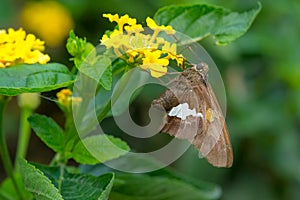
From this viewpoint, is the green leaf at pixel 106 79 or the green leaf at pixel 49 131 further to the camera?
the green leaf at pixel 49 131

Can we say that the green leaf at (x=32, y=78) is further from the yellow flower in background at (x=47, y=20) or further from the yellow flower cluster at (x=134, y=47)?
the yellow flower in background at (x=47, y=20)

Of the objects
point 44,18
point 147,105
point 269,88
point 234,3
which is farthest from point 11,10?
point 269,88

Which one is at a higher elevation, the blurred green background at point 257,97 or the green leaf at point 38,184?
the green leaf at point 38,184

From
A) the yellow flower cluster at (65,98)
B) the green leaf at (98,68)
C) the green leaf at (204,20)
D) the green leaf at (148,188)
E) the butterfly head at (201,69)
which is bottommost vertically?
the green leaf at (148,188)

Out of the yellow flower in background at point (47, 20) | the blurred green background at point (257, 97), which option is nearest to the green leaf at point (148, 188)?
the blurred green background at point (257, 97)

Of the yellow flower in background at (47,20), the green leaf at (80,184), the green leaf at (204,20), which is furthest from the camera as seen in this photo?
the yellow flower in background at (47,20)

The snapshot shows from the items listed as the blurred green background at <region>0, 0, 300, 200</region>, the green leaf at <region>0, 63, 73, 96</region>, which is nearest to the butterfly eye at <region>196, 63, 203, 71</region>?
the green leaf at <region>0, 63, 73, 96</region>

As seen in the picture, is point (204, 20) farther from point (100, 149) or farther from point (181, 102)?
point (100, 149)

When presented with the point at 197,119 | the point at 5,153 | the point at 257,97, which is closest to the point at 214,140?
the point at 197,119

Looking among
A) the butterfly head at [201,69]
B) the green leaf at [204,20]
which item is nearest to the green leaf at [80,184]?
the butterfly head at [201,69]

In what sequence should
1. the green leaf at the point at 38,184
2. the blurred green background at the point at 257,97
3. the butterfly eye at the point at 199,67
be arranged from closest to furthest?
the green leaf at the point at 38,184 → the butterfly eye at the point at 199,67 → the blurred green background at the point at 257,97
